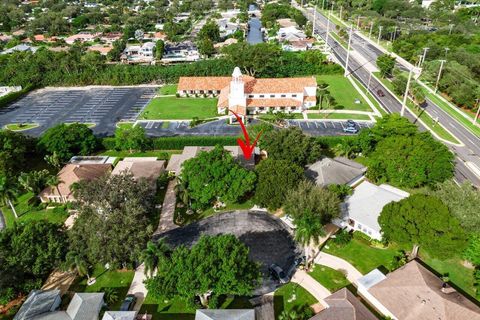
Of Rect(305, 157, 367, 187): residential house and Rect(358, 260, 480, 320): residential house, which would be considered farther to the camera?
Rect(305, 157, 367, 187): residential house

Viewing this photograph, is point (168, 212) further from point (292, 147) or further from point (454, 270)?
point (454, 270)

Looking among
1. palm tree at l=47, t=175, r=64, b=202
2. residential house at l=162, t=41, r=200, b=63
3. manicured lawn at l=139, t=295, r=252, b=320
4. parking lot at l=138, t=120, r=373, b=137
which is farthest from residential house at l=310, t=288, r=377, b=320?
residential house at l=162, t=41, r=200, b=63

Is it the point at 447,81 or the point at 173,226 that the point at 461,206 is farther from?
the point at 447,81

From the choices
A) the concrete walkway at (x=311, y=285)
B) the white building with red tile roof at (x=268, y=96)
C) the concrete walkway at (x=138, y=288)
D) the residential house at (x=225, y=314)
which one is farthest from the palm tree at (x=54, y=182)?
the white building with red tile roof at (x=268, y=96)

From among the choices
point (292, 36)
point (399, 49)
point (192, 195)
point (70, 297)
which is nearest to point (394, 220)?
point (192, 195)

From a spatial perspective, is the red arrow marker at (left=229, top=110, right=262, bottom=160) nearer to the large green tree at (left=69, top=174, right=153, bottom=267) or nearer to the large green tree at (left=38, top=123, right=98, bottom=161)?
the large green tree at (left=69, top=174, right=153, bottom=267)

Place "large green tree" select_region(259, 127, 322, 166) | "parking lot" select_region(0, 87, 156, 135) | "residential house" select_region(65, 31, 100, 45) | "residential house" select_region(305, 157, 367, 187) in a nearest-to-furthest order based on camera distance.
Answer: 1. "residential house" select_region(305, 157, 367, 187)
2. "large green tree" select_region(259, 127, 322, 166)
3. "parking lot" select_region(0, 87, 156, 135)
4. "residential house" select_region(65, 31, 100, 45)
